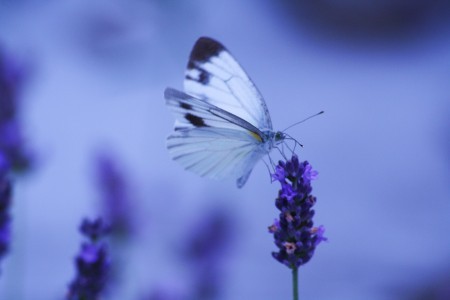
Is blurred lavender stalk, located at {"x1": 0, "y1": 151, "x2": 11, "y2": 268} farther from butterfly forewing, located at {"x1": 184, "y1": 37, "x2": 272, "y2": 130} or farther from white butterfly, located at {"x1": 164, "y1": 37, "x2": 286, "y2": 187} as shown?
butterfly forewing, located at {"x1": 184, "y1": 37, "x2": 272, "y2": 130}

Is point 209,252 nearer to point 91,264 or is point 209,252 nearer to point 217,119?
point 217,119

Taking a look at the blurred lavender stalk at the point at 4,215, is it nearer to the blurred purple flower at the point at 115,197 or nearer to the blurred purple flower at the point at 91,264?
the blurred purple flower at the point at 91,264

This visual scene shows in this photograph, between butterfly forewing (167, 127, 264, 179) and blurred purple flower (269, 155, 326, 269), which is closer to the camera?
blurred purple flower (269, 155, 326, 269)

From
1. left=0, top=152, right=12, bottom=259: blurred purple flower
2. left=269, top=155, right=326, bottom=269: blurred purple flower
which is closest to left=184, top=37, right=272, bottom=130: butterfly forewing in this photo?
left=269, top=155, right=326, bottom=269: blurred purple flower

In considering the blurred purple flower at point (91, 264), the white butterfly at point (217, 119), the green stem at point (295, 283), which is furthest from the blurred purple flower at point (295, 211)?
the blurred purple flower at point (91, 264)

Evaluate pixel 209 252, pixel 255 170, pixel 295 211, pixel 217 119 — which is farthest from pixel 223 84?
pixel 255 170
